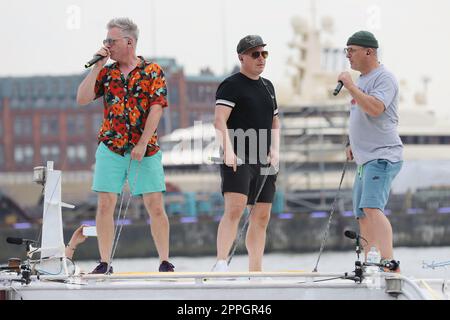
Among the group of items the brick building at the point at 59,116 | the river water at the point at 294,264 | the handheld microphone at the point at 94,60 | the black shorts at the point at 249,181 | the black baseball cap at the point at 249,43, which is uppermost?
the black baseball cap at the point at 249,43

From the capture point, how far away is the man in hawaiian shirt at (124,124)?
9711 mm

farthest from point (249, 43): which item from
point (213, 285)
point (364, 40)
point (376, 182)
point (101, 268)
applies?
point (213, 285)

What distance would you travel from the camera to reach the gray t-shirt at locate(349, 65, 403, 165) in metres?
9.48

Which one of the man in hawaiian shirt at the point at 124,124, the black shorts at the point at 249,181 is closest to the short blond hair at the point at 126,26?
the man in hawaiian shirt at the point at 124,124

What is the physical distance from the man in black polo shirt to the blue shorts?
72 centimetres

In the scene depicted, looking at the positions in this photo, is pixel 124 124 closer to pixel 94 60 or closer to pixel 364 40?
pixel 94 60

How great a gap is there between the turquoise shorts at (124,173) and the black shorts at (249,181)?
0.41 m

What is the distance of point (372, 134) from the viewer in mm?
9531

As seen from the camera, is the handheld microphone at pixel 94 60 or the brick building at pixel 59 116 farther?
the brick building at pixel 59 116

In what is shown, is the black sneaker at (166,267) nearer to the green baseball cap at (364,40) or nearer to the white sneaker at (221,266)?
the white sneaker at (221,266)

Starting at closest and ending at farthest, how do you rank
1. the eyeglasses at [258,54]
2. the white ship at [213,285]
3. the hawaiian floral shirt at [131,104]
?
the white ship at [213,285] < the hawaiian floral shirt at [131,104] < the eyeglasses at [258,54]

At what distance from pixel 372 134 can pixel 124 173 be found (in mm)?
1582

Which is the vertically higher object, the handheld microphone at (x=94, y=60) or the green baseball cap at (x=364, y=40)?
the green baseball cap at (x=364, y=40)
